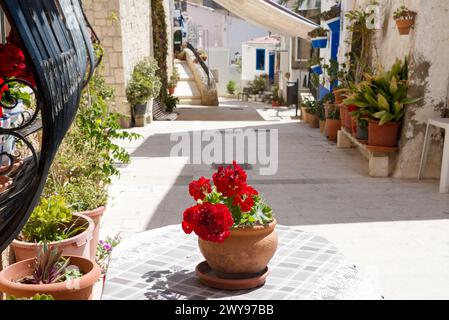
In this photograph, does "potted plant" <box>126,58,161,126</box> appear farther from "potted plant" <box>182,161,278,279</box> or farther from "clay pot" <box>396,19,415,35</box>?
"potted plant" <box>182,161,278,279</box>

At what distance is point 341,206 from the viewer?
5.29 meters

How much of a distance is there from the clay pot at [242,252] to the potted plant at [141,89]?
8.37m

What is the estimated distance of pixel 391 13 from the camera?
7.32 m

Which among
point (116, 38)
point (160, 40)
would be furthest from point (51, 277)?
point (160, 40)

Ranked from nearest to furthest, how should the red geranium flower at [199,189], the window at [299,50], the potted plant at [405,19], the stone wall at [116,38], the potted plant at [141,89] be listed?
the red geranium flower at [199,189], the potted plant at [405,19], the stone wall at [116,38], the potted plant at [141,89], the window at [299,50]

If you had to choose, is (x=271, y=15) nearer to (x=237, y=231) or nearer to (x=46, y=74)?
(x=237, y=231)

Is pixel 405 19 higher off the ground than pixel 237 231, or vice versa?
pixel 405 19

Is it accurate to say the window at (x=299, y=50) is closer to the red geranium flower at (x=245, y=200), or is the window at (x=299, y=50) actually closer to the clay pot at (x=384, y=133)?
the clay pot at (x=384, y=133)

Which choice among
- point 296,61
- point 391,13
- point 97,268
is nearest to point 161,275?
point 97,268

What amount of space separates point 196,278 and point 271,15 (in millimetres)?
11208

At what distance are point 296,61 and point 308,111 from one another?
26.3 feet

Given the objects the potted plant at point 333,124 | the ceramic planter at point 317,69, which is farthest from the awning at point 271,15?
the potted plant at point 333,124

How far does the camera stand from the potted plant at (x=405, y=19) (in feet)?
20.5
